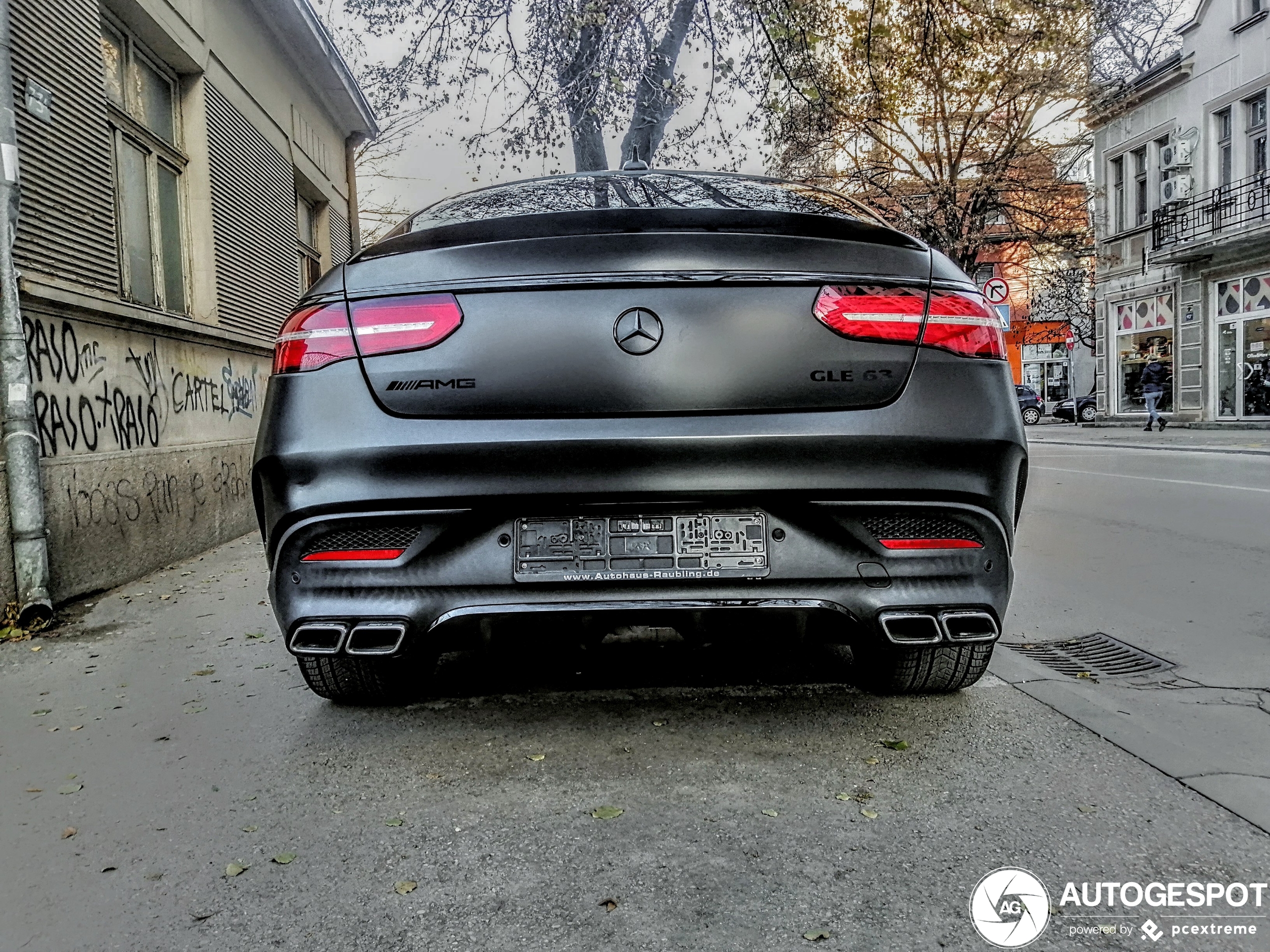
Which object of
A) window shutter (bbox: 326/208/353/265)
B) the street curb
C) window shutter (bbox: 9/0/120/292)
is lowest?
the street curb

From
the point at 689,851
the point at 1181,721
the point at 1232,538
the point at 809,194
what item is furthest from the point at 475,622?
the point at 1232,538

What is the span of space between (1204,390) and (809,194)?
83.3 feet

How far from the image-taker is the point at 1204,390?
2492 cm

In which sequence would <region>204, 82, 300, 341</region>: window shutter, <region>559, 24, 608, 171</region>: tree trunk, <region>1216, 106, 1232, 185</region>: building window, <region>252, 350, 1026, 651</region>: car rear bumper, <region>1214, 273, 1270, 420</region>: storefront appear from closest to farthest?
1. <region>252, 350, 1026, 651</region>: car rear bumper
2. <region>204, 82, 300, 341</region>: window shutter
3. <region>559, 24, 608, 171</region>: tree trunk
4. <region>1214, 273, 1270, 420</region>: storefront
5. <region>1216, 106, 1232, 185</region>: building window

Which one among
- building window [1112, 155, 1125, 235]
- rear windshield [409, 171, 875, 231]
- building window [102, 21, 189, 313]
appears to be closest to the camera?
rear windshield [409, 171, 875, 231]

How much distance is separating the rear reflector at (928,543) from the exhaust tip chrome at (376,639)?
1217mm

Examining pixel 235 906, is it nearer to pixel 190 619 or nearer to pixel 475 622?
pixel 475 622

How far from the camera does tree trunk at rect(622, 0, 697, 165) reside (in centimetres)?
1155

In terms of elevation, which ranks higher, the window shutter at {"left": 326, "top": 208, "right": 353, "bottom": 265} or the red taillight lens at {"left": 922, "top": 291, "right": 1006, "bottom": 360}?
the window shutter at {"left": 326, "top": 208, "right": 353, "bottom": 265}

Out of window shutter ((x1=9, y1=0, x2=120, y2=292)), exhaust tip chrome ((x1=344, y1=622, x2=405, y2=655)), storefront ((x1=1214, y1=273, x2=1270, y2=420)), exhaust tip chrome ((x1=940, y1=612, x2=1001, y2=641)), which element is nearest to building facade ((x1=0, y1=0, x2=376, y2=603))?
window shutter ((x1=9, y1=0, x2=120, y2=292))

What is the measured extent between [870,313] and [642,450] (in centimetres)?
68

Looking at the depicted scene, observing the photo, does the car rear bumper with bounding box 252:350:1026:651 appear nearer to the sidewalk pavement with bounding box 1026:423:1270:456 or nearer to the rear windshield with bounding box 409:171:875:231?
the rear windshield with bounding box 409:171:875:231

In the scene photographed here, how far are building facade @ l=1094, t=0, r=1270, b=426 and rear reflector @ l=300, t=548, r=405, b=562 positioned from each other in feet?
80.7

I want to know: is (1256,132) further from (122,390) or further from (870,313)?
(870,313)
